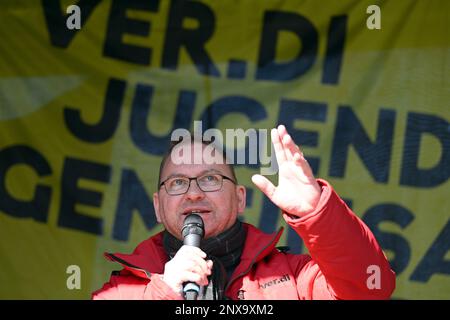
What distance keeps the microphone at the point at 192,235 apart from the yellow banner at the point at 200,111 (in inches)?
66.6

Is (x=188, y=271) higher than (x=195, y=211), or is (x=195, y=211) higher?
(x=195, y=211)

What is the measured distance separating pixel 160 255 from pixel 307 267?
0.42m

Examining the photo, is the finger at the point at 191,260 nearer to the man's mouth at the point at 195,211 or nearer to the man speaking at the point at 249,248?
the man speaking at the point at 249,248

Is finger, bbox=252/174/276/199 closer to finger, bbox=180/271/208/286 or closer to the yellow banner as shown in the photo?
finger, bbox=180/271/208/286

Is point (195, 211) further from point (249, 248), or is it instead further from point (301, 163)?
point (301, 163)

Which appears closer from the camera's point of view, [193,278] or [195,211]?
[193,278]

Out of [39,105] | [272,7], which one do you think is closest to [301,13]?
[272,7]

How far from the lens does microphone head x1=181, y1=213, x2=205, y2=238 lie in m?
2.39

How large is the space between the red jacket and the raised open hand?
0.08ft

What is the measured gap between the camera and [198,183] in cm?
269

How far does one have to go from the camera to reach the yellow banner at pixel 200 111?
4051 mm

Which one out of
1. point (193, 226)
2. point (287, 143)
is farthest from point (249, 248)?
point (287, 143)

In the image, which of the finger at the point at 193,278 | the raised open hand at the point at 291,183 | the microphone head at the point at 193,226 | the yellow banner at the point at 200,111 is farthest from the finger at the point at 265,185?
the yellow banner at the point at 200,111
